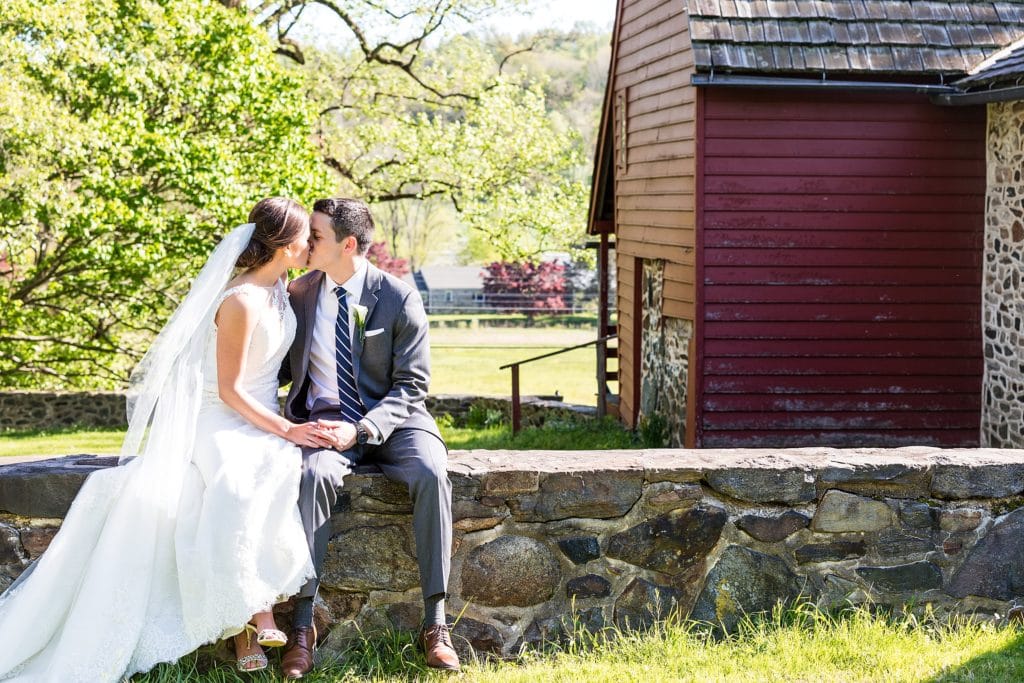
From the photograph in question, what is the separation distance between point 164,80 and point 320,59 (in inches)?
335

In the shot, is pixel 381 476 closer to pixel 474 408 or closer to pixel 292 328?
pixel 292 328

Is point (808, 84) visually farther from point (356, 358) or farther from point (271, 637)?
point (271, 637)

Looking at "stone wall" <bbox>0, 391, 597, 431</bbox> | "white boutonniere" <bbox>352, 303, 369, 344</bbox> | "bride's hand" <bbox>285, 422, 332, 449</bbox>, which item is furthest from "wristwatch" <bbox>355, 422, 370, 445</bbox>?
"stone wall" <bbox>0, 391, 597, 431</bbox>

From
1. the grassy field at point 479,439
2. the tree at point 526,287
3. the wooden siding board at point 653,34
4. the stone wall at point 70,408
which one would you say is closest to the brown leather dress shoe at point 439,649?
the wooden siding board at point 653,34

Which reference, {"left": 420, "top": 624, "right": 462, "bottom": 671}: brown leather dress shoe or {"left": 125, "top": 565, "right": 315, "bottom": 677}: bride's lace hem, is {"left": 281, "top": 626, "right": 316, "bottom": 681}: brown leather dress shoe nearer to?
{"left": 125, "top": 565, "right": 315, "bottom": 677}: bride's lace hem

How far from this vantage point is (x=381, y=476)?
165 inches

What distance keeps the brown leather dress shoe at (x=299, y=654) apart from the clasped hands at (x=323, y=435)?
654 mm

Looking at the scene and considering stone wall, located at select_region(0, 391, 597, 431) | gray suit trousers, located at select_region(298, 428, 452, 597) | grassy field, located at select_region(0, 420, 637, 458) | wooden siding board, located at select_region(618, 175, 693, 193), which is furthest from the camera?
stone wall, located at select_region(0, 391, 597, 431)

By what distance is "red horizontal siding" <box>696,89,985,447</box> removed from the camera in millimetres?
10398

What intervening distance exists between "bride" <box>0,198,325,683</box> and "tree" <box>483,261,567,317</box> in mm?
41783

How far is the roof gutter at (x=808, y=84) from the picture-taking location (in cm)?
977

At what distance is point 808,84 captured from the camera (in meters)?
9.78

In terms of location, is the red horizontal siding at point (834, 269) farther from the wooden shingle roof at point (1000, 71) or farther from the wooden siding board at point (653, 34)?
the wooden siding board at point (653, 34)

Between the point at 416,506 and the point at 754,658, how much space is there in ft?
4.32
